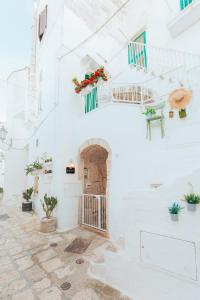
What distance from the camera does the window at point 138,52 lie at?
711 centimetres

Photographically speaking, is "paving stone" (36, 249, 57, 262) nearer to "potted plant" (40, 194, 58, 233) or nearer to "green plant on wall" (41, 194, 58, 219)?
"potted plant" (40, 194, 58, 233)

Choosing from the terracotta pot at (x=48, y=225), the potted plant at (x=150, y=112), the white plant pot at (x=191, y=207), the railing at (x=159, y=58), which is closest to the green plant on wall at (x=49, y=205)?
the terracotta pot at (x=48, y=225)

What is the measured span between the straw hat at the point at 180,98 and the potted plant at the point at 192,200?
239cm

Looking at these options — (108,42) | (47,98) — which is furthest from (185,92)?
(108,42)

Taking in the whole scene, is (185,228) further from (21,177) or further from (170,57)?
(21,177)

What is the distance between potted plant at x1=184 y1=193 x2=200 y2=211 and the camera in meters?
2.05

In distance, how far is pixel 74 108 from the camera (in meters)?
6.57

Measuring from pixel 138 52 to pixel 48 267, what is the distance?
903cm

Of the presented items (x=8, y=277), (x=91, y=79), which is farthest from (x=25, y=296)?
(x=91, y=79)

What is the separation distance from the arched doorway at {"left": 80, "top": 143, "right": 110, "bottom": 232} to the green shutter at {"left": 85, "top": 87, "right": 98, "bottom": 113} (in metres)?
1.69

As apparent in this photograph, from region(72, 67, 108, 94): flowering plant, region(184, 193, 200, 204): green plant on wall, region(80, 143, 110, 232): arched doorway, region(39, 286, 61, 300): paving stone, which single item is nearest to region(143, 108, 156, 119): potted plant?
region(80, 143, 110, 232): arched doorway

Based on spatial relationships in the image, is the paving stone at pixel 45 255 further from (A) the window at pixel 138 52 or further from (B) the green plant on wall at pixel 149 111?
(A) the window at pixel 138 52

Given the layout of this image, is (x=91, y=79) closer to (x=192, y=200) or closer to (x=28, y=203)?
(x=192, y=200)

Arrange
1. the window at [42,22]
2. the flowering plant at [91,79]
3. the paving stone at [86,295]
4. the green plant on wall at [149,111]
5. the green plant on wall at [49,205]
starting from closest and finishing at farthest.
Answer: the paving stone at [86,295]
the green plant on wall at [149,111]
the green plant on wall at [49,205]
the flowering plant at [91,79]
the window at [42,22]
